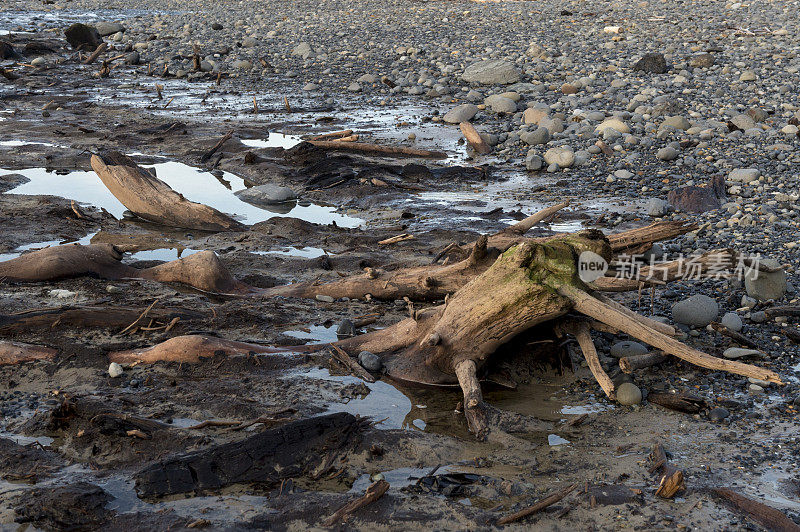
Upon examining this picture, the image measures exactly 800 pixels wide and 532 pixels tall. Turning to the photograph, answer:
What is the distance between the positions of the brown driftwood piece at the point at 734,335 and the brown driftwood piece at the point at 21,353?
14.1 feet

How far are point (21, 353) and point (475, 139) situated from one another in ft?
23.5

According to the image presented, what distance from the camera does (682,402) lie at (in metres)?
4.27

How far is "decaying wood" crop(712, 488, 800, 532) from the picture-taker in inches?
126

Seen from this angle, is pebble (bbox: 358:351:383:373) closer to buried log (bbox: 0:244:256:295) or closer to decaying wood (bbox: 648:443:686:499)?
buried log (bbox: 0:244:256:295)

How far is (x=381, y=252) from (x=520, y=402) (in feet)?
8.93

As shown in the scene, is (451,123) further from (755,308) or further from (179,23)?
(179,23)

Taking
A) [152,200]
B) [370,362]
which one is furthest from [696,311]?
→ [152,200]

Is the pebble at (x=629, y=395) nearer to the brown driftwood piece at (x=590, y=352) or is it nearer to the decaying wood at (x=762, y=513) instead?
the brown driftwood piece at (x=590, y=352)

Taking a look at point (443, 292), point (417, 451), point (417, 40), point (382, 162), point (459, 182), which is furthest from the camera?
point (417, 40)

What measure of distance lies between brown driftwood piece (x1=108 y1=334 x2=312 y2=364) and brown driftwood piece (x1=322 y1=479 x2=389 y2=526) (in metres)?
1.62

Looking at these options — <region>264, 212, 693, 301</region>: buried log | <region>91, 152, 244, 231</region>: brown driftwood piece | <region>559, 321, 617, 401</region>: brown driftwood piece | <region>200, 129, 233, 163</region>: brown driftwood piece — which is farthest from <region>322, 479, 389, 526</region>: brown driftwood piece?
<region>200, 129, 233, 163</region>: brown driftwood piece

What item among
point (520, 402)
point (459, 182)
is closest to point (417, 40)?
point (459, 182)

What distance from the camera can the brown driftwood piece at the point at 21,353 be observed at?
182 inches

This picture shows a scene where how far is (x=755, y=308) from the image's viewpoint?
17.7 ft
